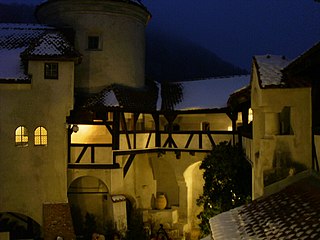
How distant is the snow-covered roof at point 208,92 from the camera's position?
71.2 ft

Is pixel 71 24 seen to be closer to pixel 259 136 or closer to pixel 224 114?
pixel 224 114

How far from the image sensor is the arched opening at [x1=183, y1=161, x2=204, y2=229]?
23234mm

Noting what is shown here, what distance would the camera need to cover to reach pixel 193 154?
21844mm

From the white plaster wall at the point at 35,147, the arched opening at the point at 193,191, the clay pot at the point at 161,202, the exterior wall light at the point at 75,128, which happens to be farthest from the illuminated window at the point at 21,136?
the arched opening at the point at 193,191

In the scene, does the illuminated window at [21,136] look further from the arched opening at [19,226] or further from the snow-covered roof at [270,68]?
the snow-covered roof at [270,68]

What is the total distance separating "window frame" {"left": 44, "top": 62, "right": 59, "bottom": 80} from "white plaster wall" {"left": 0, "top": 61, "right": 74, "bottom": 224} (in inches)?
5.5

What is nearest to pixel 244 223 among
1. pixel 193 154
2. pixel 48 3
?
pixel 193 154

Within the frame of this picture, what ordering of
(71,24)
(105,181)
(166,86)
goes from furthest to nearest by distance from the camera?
1. (166,86)
2. (71,24)
3. (105,181)

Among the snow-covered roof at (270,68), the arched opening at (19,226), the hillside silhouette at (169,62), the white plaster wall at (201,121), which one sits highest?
the hillside silhouette at (169,62)

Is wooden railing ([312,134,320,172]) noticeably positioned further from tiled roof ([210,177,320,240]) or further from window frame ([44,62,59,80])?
window frame ([44,62,59,80])

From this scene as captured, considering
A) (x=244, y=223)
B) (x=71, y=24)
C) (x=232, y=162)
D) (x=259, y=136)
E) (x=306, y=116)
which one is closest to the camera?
Answer: (x=244, y=223)

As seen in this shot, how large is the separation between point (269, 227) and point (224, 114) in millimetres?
15289

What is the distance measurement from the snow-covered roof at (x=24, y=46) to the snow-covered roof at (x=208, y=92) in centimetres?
567

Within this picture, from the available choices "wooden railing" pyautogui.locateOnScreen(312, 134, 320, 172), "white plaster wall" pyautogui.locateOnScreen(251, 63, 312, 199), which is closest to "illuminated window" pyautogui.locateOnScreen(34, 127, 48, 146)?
"white plaster wall" pyautogui.locateOnScreen(251, 63, 312, 199)
